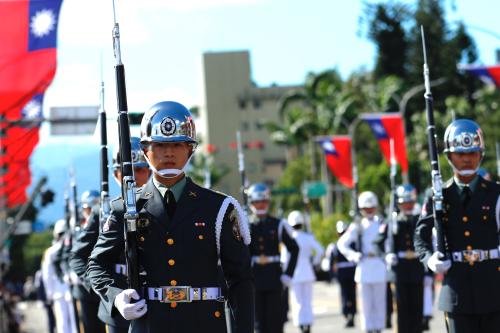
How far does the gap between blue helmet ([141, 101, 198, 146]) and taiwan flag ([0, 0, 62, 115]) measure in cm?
1262

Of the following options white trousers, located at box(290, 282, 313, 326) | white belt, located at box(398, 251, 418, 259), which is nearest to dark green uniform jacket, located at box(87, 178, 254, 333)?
white belt, located at box(398, 251, 418, 259)

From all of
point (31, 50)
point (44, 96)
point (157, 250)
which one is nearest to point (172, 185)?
point (157, 250)

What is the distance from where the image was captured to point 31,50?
20672 mm

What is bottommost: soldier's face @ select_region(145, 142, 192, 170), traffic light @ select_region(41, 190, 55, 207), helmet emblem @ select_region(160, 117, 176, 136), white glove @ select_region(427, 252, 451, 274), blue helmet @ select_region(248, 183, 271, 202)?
white glove @ select_region(427, 252, 451, 274)

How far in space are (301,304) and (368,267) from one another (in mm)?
2936

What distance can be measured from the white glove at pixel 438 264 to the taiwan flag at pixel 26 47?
11.0 metres

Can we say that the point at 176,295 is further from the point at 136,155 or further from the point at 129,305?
the point at 136,155

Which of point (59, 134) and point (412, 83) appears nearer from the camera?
point (59, 134)

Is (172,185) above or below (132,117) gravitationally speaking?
below

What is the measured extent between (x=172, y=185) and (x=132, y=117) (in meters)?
6.07

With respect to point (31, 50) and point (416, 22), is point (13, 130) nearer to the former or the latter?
point (31, 50)

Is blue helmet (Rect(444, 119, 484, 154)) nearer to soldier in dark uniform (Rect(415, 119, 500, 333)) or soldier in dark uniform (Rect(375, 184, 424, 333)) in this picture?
soldier in dark uniform (Rect(415, 119, 500, 333))

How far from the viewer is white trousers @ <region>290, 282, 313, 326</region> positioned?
69.9 ft

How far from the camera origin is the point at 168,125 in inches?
295
